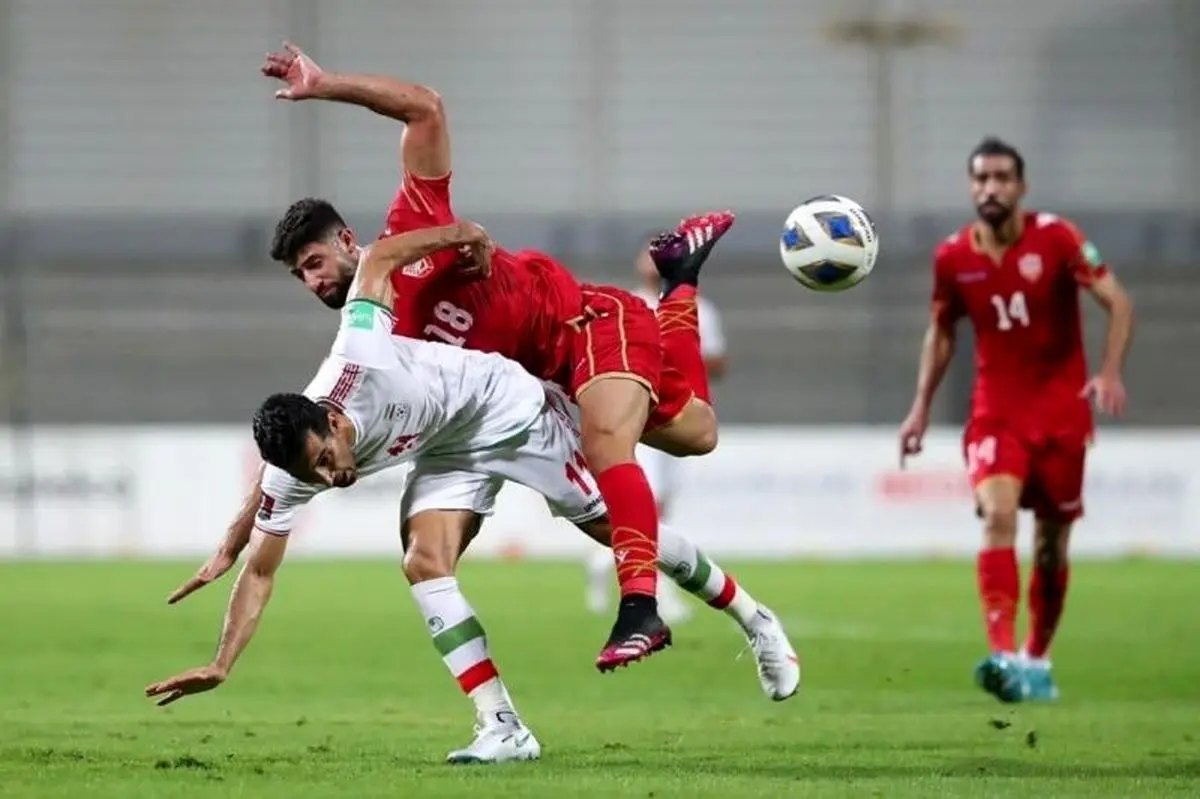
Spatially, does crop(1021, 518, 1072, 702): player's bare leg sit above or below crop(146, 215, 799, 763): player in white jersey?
below

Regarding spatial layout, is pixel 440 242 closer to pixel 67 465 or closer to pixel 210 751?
pixel 210 751

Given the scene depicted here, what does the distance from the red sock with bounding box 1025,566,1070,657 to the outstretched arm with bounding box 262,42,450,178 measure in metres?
3.80

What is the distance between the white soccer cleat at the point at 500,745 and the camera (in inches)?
262

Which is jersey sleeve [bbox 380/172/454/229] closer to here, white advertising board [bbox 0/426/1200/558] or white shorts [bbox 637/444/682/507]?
white shorts [bbox 637/444/682/507]

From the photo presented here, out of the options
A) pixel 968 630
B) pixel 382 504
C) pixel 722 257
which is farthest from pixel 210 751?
pixel 722 257

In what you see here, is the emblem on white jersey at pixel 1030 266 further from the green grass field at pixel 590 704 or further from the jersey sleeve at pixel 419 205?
the jersey sleeve at pixel 419 205

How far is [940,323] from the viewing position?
10.1 metres

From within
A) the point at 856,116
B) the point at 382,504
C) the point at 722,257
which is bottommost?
the point at 382,504

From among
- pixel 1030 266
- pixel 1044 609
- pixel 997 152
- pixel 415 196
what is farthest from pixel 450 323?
pixel 1044 609

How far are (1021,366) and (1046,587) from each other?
1025 millimetres

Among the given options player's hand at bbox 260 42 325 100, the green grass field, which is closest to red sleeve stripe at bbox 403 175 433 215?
player's hand at bbox 260 42 325 100

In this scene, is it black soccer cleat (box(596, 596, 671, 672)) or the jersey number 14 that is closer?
black soccer cleat (box(596, 596, 671, 672))

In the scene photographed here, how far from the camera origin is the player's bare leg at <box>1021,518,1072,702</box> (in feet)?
32.4

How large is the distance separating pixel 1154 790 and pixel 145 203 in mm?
20185
